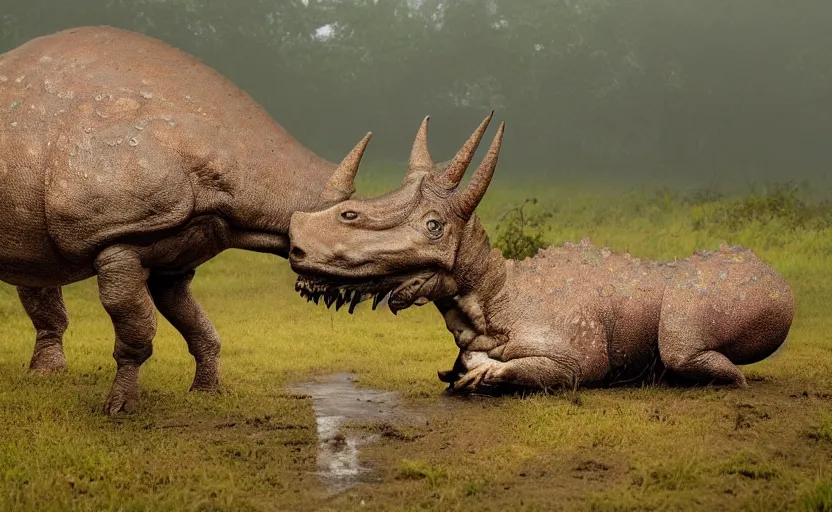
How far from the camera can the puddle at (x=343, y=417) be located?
18.0 feet

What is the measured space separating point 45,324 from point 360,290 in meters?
3.28

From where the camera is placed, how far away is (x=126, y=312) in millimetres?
6469

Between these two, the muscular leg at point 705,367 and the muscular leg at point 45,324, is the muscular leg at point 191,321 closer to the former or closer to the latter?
the muscular leg at point 45,324

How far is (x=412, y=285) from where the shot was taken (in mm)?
6867

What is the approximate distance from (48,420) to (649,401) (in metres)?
3.85

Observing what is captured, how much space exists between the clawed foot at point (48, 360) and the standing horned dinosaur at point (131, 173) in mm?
1640

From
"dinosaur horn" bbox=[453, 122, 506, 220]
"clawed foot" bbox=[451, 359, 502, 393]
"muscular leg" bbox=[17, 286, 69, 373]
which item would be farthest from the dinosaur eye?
"muscular leg" bbox=[17, 286, 69, 373]

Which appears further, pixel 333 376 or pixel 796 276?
pixel 796 276

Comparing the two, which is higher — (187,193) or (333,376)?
(187,193)

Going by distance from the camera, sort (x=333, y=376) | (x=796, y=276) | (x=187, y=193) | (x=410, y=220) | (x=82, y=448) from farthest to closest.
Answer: (x=796, y=276) < (x=333, y=376) < (x=410, y=220) < (x=187, y=193) < (x=82, y=448)

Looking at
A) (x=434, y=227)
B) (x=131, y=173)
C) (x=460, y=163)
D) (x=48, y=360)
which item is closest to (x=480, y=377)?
(x=434, y=227)

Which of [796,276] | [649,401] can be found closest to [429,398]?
[649,401]

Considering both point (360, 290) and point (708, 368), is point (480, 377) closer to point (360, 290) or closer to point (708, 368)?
point (360, 290)

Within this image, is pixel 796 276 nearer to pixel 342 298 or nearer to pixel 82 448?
pixel 342 298
